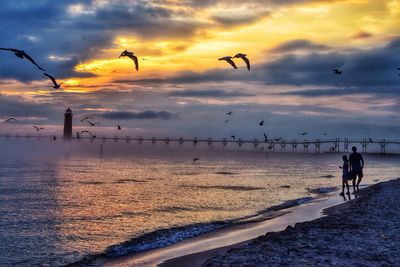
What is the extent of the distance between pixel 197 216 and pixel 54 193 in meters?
18.1

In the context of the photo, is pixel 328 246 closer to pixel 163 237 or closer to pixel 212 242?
pixel 212 242

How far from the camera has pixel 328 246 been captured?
39.5 feet

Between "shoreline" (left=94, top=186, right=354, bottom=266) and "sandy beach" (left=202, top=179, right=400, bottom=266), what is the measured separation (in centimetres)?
129

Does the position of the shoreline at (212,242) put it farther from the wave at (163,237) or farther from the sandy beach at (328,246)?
the sandy beach at (328,246)

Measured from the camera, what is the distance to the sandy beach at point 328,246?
10.6m

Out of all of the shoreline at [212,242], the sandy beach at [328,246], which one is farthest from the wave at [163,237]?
the sandy beach at [328,246]

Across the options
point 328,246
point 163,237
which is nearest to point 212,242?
point 163,237

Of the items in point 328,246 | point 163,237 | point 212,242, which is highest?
point 328,246

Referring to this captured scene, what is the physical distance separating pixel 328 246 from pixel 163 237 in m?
8.91

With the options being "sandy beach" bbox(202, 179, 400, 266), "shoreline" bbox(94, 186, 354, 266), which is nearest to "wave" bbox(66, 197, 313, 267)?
"shoreline" bbox(94, 186, 354, 266)

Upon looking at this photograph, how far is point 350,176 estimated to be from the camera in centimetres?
2730

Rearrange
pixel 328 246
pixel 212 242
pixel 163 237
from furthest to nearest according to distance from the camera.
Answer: pixel 163 237
pixel 212 242
pixel 328 246

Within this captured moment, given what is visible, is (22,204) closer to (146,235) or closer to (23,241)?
(23,241)

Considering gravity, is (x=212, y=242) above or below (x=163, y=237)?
above
